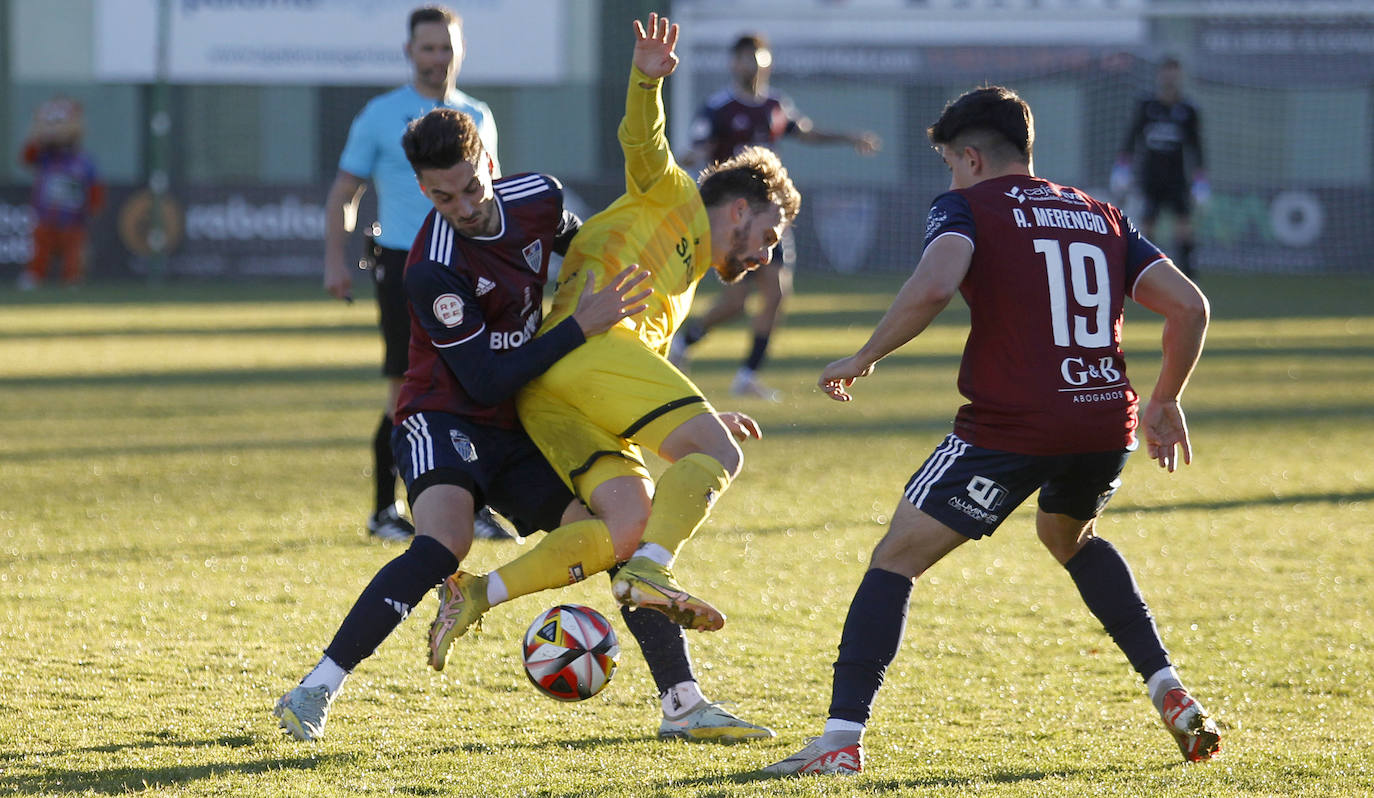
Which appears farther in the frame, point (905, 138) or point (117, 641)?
point (905, 138)

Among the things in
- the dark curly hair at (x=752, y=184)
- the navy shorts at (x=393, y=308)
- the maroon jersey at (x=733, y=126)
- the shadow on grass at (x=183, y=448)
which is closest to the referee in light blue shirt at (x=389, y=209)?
the navy shorts at (x=393, y=308)

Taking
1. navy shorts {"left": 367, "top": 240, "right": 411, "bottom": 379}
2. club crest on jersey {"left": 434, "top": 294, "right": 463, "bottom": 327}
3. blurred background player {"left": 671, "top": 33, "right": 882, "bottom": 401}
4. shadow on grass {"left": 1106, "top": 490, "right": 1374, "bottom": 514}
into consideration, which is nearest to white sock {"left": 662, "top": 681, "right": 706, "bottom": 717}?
club crest on jersey {"left": 434, "top": 294, "right": 463, "bottom": 327}

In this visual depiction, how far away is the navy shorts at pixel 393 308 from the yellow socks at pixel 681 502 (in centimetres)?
252

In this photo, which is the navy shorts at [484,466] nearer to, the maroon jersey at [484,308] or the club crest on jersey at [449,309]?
the maroon jersey at [484,308]

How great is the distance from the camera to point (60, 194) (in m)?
20.6

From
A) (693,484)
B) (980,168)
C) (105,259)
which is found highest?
(980,168)

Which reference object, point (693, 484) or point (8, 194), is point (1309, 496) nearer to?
point (693, 484)

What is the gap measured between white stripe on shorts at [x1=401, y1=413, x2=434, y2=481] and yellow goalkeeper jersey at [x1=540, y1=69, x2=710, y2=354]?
1.44ft

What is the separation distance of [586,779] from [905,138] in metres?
21.1

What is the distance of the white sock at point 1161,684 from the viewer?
12.2ft

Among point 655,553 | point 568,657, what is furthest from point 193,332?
point 655,553

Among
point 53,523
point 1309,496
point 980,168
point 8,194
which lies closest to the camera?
point 980,168

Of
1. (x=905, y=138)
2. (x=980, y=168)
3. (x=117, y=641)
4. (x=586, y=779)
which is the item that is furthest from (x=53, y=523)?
(x=905, y=138)

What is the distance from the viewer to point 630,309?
4070 millimetres
